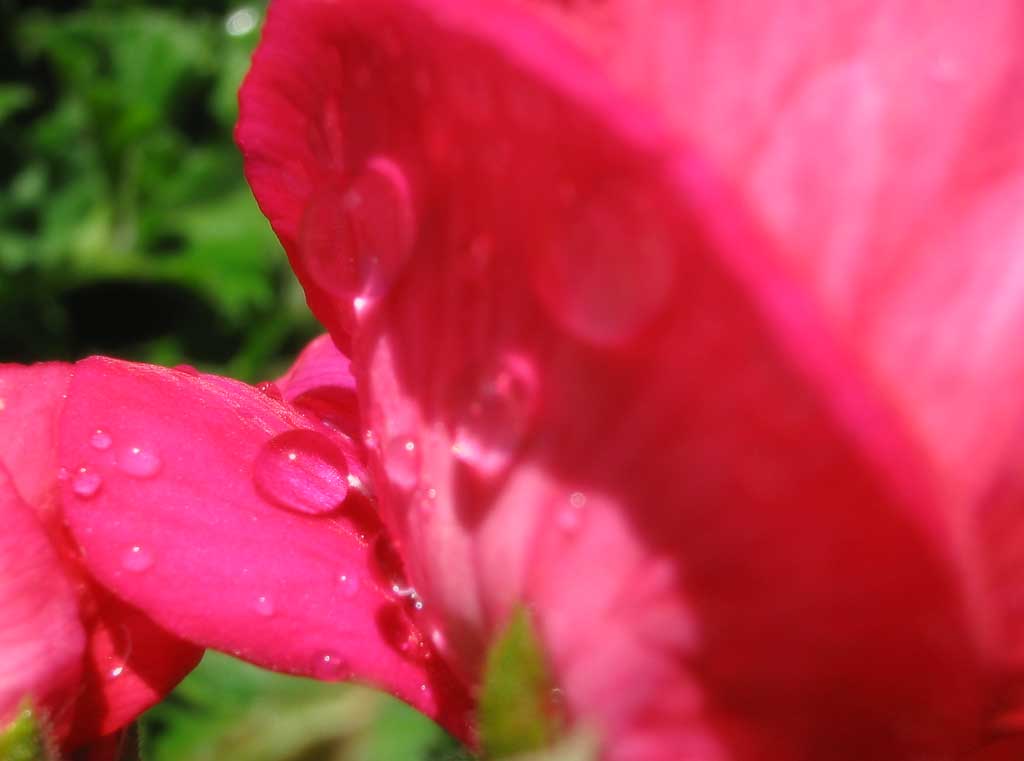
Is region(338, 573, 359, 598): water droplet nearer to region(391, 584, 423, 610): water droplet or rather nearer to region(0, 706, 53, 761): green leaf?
region(391, 584, 423, 610): water droplet

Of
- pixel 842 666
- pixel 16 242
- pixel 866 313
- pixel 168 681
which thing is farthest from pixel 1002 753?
pixel 16 242

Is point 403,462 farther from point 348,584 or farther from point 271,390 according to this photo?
point 271,390

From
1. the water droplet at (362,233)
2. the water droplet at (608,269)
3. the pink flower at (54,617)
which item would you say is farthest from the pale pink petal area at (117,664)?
the water droplet at (608,269)

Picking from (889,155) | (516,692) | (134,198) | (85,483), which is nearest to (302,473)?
(85,483)

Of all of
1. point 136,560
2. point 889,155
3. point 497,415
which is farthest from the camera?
point 136,560

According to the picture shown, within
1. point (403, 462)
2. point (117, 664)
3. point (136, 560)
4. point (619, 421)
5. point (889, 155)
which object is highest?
point (889, 155)

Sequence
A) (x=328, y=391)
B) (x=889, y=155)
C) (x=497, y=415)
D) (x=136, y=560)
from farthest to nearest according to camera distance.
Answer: (x=328, y=391)
(x=136, y=560)
(x=497, y=415)
(x=889, y=155)

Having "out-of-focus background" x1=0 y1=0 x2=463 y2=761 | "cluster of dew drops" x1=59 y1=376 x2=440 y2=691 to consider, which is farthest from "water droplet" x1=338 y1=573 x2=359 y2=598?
"out-of-focus background" x1=0 y1=0 x2=463 y2=761

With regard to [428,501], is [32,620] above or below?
below
